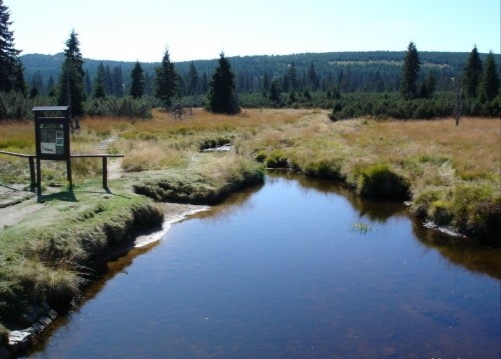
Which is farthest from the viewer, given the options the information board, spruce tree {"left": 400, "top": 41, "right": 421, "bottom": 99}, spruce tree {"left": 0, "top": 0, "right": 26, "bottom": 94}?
spruce tree {"left": 400, "top": 41, "right": 421, "bottom": 99}

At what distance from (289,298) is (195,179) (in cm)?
981

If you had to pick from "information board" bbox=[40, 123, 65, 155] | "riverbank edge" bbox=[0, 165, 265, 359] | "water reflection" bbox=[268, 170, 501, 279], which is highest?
"information board" bbox=[40, 123, 65, 155]

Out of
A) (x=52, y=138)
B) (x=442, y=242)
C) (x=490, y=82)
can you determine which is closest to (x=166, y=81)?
(x=490, y=82)

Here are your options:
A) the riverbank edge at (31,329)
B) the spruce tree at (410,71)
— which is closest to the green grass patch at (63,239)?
the riverbank edge at (31,329)

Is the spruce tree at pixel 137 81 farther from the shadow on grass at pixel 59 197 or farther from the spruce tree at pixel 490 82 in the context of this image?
the shadow on grass at pixel 59 197

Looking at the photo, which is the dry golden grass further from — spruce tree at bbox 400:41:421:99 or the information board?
spruce tree at bbox 400:41:421:99

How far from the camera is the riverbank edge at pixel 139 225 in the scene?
26.3 ft

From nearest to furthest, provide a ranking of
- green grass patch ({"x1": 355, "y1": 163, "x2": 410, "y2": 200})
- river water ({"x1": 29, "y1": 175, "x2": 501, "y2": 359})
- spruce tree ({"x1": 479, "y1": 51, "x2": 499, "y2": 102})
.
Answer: river water ({"x1": 29, "y1": 175, "x2": 501, "y2": 359})
green grass patch ({"x1": 355, "y1": 163, "x2": 410, "y2": 200})
spruce tree ({"x1": 479, "y1": 51, "x2": 499, "y2": 102})

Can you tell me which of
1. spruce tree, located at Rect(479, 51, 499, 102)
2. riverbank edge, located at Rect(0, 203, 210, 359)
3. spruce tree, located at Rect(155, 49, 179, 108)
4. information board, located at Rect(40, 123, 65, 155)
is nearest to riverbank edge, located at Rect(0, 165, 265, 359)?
riverbank edge, located at Rect(0, 203, 210, 359)

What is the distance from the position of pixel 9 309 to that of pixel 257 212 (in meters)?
10.1

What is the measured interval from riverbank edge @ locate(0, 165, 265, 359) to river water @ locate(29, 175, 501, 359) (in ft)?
0.93

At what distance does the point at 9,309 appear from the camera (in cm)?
830

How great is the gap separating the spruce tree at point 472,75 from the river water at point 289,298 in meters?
59.8

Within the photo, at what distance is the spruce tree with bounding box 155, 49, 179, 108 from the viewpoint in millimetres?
57250
